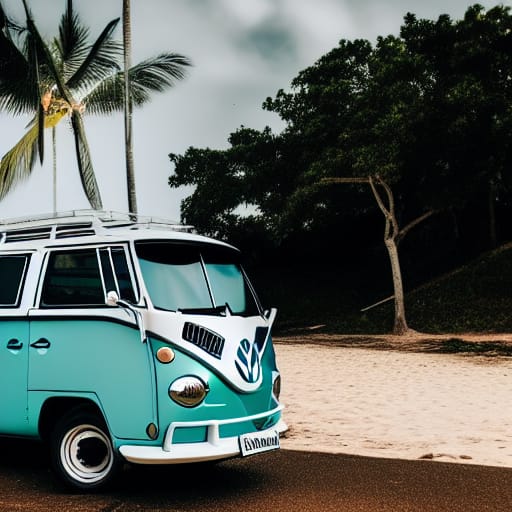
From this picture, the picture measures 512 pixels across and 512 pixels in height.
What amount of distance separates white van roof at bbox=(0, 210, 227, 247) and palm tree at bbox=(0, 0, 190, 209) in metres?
15.7

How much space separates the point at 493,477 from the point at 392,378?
848cm

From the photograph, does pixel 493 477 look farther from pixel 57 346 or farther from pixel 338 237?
pixel 338 237

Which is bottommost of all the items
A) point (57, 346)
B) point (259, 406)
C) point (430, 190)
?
point (259, 406)

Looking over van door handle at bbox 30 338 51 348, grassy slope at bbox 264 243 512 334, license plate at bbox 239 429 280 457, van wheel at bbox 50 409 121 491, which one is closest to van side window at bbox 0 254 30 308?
van door handle at bbox 30 338 51 348

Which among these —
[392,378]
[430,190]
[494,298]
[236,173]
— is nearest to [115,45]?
[236,173]

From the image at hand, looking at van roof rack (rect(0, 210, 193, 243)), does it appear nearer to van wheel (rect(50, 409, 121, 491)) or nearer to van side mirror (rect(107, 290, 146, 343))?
van side mirror (rect(107, 290, 146, 343))

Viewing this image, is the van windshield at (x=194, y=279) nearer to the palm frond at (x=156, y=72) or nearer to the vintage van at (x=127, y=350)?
the vintage van at (x=127, y=350)

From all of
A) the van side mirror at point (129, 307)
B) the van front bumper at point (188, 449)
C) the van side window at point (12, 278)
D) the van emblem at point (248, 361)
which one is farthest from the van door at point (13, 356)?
the van emblem at point (248, 361)

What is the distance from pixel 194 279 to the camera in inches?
256

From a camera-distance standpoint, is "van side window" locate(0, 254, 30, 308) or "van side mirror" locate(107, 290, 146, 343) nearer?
"van side mirror" locate(107, 290, 146, 343)

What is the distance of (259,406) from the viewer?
6.40 meters

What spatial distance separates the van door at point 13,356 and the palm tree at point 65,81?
16170 millimetres

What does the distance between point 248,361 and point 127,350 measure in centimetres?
98

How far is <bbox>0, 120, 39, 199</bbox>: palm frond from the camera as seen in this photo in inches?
933
